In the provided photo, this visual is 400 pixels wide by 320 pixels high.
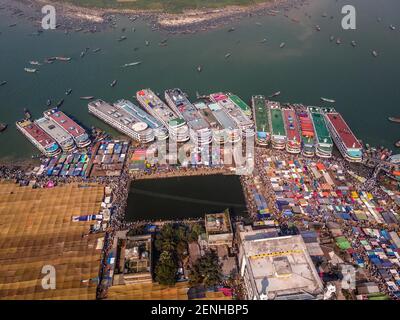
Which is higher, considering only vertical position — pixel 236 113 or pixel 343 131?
pixel 236 113

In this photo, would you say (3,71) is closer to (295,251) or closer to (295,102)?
(295,102)

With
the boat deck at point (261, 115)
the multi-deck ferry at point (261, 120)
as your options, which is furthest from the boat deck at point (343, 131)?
the multi-deck ferry at point (261, 120)

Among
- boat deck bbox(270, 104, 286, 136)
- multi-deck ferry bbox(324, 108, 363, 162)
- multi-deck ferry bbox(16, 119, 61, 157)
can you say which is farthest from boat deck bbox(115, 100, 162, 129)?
multi-deck ferry bbox(324, 108, 363, 162)

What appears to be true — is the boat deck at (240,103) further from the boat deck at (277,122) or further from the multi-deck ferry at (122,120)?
the multi-deck ferry at (122,120)

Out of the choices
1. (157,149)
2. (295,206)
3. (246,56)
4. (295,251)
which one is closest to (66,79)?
(157,149)

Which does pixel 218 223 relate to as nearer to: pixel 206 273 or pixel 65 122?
pixel 206 273

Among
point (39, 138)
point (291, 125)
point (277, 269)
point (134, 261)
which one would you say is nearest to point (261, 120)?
point (291, 125)

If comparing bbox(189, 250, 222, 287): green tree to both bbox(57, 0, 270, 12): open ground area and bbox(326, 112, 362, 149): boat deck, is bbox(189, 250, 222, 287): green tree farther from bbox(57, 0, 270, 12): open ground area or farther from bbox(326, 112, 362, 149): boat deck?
bbox(57, 0, 270, 12): open ground area
